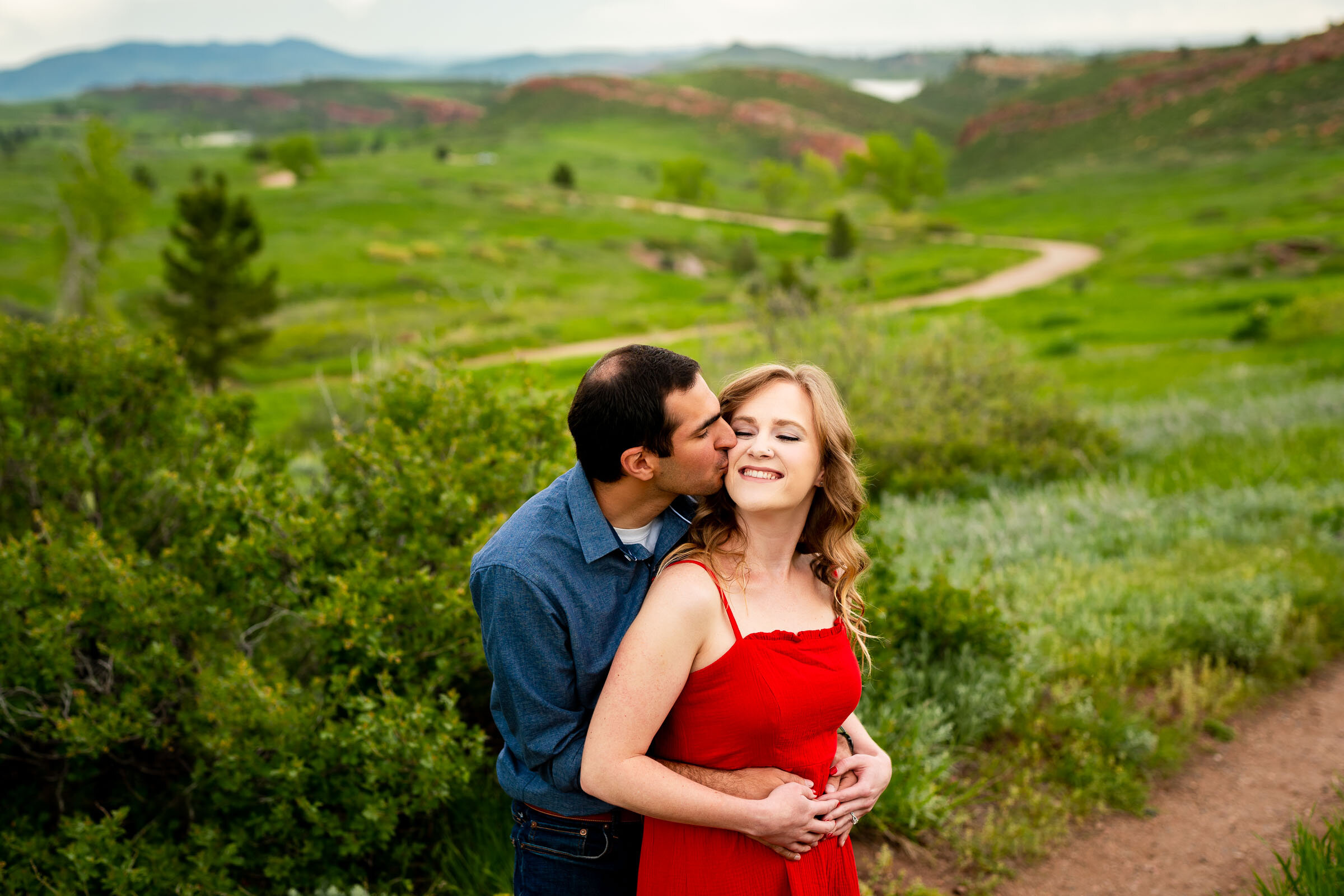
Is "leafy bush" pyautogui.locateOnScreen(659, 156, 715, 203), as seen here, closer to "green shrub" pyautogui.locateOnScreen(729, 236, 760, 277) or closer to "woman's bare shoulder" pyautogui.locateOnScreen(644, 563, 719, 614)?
"green shrub" pyautogui.locateOnScreen(729, 236, 760, 277)

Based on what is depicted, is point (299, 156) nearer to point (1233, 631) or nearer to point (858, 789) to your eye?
point (1233, 631)

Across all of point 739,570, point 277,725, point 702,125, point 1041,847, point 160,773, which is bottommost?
point 1041,847

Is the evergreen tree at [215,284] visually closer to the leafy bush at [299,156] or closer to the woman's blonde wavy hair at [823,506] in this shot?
the woman's blonde wavy hair at [823,506]

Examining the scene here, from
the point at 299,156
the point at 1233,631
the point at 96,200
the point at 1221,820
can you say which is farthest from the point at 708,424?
the point at 299,156

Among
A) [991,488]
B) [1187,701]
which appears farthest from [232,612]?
[991,488]

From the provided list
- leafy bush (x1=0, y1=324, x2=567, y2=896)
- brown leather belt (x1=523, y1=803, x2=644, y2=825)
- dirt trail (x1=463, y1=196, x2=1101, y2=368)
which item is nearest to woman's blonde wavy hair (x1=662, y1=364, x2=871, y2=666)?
brown leather belt (x1=523, y1=803, x2=644, y2=825)

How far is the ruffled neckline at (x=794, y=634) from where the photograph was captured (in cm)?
246

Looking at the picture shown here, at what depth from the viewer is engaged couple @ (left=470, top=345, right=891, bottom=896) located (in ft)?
7.54

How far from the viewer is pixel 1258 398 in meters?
14.0

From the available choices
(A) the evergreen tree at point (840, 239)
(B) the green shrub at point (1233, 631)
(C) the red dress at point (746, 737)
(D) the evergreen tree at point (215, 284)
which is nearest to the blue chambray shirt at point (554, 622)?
(C) the red dress at point (746, 737)

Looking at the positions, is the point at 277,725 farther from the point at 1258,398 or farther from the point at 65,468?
the point at 1258,398

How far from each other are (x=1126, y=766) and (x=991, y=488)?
15.6 ft

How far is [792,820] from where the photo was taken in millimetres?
2391

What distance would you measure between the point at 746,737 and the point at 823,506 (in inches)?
31.1
